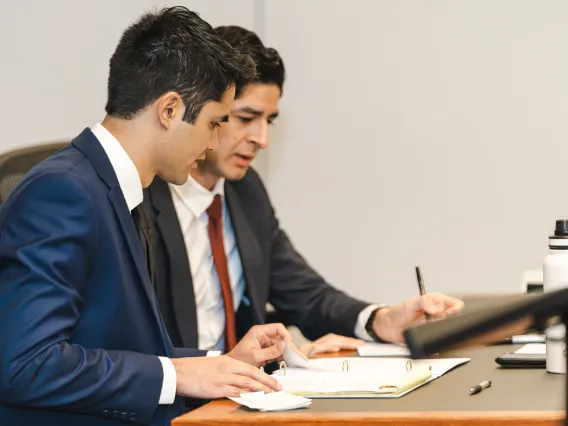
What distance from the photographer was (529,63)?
3014mm

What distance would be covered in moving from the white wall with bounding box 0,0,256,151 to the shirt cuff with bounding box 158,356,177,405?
1175 mm

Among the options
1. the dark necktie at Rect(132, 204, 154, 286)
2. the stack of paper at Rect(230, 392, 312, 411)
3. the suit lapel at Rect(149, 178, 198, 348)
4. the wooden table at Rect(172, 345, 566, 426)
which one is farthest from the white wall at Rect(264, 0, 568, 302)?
the stack of paper at Rect(230, 392, 312, 411)

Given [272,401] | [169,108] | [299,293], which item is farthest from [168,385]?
[299,293]

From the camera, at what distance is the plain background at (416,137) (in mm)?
3023

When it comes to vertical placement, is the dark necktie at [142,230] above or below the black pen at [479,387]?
above

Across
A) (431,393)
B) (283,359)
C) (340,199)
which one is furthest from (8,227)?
(340,199)

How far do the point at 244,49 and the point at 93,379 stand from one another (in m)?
1.38

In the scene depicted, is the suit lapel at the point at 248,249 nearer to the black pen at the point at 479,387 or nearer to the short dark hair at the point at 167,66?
the short dark hair at the point at 167,66

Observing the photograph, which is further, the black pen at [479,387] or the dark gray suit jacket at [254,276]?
the dark gray suit jacket at [254,276]

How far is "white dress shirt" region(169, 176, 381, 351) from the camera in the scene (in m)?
2.25

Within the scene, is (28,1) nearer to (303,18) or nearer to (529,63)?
(303,18)

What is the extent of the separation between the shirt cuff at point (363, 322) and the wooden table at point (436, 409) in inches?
28.1

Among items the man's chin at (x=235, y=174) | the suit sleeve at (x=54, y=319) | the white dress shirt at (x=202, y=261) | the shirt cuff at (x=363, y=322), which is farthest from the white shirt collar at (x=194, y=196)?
the suit sleeve at (x=54, y=319)

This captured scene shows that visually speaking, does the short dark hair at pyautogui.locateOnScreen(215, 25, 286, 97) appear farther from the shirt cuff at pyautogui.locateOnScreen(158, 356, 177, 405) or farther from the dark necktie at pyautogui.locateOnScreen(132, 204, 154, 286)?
the shirt cuff at pyautogui.locateOnScreen(158, 356, 177, 405)
